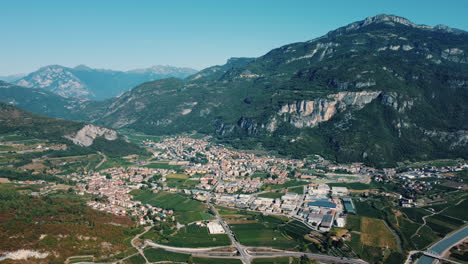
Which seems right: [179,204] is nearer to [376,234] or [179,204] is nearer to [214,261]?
[214,261]

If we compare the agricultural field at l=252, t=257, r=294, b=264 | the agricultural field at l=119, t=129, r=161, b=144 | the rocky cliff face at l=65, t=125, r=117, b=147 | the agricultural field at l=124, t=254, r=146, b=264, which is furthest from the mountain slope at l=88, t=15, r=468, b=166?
the agricultural field at l=124, t=254, r=146, b=264

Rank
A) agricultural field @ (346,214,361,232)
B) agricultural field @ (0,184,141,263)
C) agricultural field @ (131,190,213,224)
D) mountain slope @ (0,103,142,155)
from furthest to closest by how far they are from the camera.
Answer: mountain slope @ (0,103,142,155), agricultural field @ (131,190,213,224), agricultural field @ (346,214,361,232), agricultural field @ (0,184,141,263)

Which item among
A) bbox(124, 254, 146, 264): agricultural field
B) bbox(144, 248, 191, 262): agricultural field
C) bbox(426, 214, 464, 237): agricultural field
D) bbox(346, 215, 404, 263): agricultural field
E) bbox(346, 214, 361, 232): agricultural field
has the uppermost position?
bbox(426, 214, 464, 237): agricultural field

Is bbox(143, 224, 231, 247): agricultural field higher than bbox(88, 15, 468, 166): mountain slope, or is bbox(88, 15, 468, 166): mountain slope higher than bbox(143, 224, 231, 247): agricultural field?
bbox(88, 15, 468, 166): mountain slope

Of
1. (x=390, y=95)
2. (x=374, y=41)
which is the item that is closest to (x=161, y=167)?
(x=390, y=95)

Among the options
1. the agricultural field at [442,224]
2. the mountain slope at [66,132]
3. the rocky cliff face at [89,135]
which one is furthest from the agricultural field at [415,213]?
the rocky cliff face at [89,135]

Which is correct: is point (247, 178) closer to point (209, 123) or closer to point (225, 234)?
point (225, 234)

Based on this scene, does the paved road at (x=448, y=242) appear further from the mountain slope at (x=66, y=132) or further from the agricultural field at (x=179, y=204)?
the mountain slope at (x=66, y=132)

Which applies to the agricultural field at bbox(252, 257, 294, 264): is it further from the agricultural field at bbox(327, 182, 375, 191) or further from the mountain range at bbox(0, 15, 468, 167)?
the mountain range at bbox(0, 15, 468, 167)
